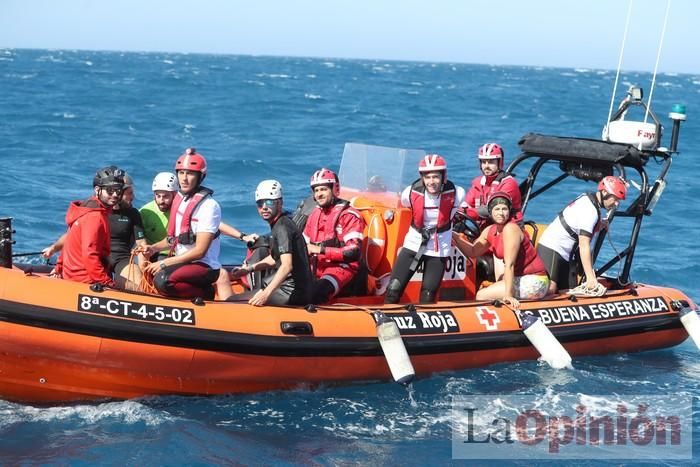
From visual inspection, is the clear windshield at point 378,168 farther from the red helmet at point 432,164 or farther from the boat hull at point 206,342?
the boat hull at point 206,342

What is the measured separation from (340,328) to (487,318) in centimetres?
136

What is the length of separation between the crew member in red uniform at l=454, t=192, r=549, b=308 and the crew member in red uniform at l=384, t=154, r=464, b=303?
36cm

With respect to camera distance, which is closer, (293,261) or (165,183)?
(293,261)

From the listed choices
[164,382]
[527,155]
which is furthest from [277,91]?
[164,382]

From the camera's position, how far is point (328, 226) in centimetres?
778

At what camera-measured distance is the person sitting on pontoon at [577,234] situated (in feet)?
27.8

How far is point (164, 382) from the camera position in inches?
272

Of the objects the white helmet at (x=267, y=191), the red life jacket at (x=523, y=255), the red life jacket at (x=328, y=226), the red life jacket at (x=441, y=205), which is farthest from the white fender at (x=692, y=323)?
the white helmet at (x=267, y=191)

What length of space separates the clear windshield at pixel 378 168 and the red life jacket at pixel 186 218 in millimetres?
1897

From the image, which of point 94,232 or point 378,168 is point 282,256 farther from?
point 378,168

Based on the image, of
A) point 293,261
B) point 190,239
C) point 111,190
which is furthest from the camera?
point 293,261

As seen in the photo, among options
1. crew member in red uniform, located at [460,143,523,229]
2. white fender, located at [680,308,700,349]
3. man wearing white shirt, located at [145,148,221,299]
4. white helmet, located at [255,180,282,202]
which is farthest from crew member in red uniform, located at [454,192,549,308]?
man wearing white shirt, located at [145,148,221,299]

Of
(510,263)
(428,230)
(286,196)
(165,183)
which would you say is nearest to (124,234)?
(165,183)

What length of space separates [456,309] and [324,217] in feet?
4.23
